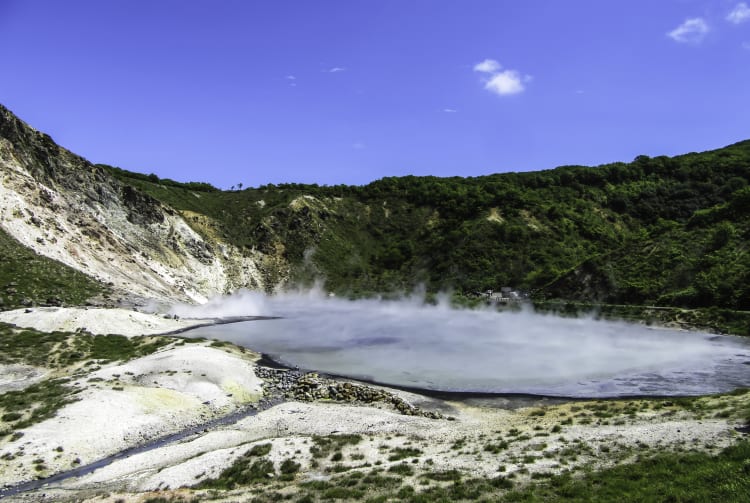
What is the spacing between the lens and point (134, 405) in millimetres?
27547

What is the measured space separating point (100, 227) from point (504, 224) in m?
76.9

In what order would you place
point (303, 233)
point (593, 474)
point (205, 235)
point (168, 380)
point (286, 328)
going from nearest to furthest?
point (593, 474)
point (168, 380)
point (286, 328)
point (205, 235)
point (303, 233)

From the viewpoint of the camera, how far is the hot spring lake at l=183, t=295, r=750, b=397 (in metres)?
33.2

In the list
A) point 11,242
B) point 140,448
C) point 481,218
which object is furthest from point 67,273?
point 481,218

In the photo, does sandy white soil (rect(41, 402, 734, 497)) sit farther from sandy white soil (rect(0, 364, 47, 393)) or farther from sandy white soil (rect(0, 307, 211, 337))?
sandy white soil (rect(0, 307, 211, 337))

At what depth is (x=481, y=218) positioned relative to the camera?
10794 cm

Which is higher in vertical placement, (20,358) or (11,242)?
(11,242)

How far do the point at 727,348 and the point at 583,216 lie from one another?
68554mm

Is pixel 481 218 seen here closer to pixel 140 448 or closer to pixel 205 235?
pixel 205 235

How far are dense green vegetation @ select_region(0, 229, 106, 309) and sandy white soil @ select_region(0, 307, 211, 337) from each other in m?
4.01

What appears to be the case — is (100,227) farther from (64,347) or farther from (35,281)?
(64,347)

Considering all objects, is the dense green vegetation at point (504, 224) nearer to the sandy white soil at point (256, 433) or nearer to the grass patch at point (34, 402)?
the sandy white soil at point (256, 433)

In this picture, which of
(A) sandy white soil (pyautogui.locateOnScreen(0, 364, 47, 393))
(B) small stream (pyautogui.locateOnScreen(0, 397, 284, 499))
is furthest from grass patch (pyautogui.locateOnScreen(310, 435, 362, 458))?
(A) sandy white soil (pyautogui.locateOnScreen(0, 364, 47, 393))

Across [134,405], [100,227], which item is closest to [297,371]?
[134,405]
